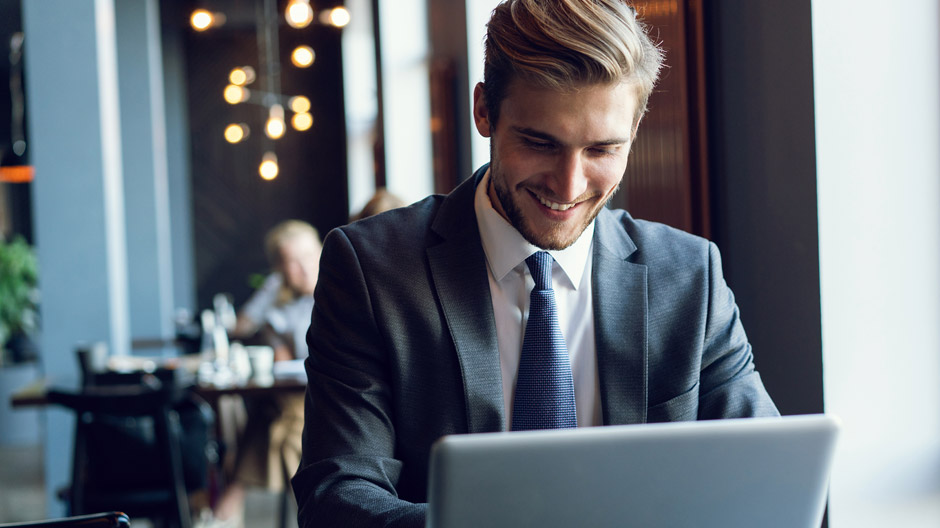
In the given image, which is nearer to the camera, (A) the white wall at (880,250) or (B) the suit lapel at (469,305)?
(B) the suit lapel at (469,305)

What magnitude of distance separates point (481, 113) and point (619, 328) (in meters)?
0.39

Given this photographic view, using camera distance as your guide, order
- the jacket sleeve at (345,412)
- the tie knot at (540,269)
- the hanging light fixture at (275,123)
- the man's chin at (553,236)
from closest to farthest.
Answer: the jacket sleeve at (345,412)
the man's chin at (553,236)
the tie knot at (540,269)
the hanging light fixture at (275,123)

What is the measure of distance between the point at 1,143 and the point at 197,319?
291 inches

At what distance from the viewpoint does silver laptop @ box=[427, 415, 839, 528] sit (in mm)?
812

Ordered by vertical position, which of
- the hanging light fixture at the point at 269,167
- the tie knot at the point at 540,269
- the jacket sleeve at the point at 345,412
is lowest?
the jacket sleeve at the point at 345,412

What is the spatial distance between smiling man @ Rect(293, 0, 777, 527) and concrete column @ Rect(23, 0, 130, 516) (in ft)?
14.7

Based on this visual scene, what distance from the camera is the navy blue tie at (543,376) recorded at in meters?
1.36

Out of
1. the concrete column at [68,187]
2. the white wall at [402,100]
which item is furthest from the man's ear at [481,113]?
the white wall at [402,100]

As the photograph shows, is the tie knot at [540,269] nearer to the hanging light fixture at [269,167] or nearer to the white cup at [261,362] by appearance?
the white cup at [261,362]

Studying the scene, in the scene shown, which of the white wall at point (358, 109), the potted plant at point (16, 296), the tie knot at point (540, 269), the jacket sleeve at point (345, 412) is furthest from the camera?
the white wall at point (358, 109)

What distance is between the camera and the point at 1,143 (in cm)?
1327

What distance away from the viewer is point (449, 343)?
1361 mm

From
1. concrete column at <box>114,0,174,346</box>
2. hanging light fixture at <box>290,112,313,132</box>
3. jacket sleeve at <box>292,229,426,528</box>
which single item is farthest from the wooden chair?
hanging light fixture at <box>290,112,313,132</box>

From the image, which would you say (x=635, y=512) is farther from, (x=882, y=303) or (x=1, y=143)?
(x=1, y=143)
